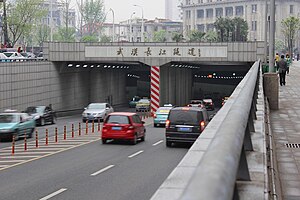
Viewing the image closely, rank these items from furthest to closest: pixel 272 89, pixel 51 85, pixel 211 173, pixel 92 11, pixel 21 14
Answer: pixel 92 11 < pixel 21 14 < pixel 51 85 < pixel 272 89 < pixel 211 173

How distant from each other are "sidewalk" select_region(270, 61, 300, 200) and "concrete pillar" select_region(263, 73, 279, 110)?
0.37 metres

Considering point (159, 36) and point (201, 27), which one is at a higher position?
point (201, 27)

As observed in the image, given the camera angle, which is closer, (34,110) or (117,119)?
(117,119)

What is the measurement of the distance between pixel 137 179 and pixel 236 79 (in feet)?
290

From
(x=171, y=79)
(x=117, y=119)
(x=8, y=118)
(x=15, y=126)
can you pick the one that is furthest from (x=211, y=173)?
(x=171, y=79)

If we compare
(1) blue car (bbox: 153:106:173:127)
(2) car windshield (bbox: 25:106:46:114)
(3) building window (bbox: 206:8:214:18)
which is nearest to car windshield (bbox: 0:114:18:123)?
(2) car windshield (bbox: 25:106:46:114)

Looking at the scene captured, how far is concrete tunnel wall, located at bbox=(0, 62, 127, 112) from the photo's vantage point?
45.4 meters

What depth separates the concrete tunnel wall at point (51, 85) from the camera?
1786 inches

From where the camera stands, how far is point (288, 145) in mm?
13016

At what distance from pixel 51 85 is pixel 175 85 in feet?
81.2

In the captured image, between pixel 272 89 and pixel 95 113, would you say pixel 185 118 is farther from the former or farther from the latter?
pixel 95 113

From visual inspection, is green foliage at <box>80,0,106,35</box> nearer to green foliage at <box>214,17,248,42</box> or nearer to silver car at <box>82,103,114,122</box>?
green foliage at <box>214,17,248,42</box>

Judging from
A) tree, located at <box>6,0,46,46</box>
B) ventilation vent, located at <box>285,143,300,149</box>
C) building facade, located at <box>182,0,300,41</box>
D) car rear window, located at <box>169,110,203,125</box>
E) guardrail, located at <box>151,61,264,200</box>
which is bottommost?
car rear window, located at <box>169,110,203,125</box>

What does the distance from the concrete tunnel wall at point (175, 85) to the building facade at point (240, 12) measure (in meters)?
71.7
